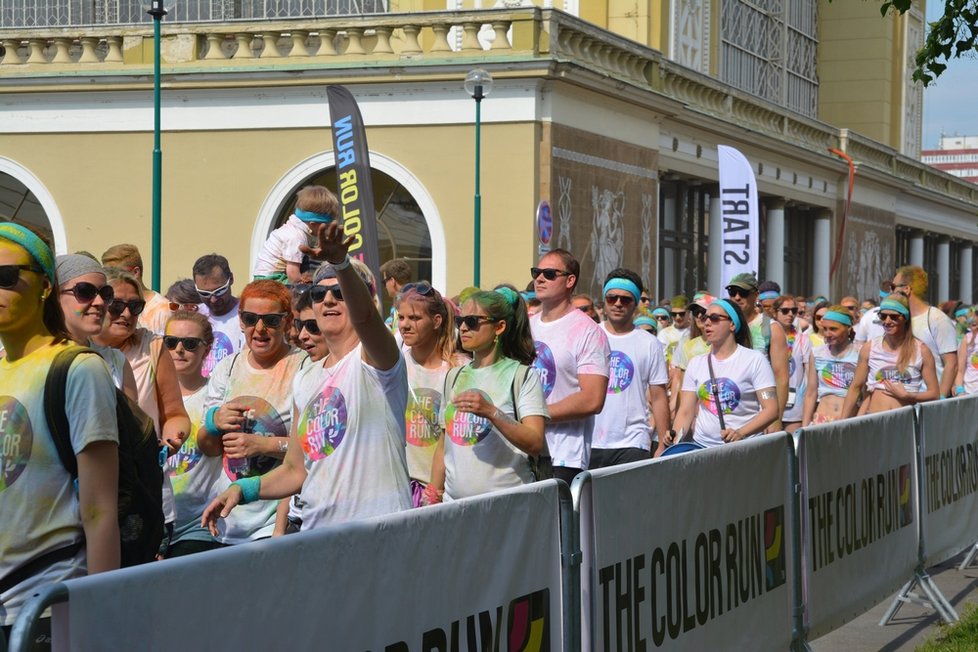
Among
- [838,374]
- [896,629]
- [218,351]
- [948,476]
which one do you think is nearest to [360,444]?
[218,351]

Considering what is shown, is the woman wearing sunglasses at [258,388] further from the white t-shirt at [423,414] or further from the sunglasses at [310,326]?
the white t-shirt at [423,414]

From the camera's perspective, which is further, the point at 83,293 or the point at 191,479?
the point at 191,479

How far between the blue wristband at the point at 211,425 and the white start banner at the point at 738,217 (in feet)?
48.7

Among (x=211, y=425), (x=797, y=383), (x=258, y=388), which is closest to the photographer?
(x=211, y=425)

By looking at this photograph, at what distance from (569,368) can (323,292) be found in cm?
275

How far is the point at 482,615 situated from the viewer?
185 inches

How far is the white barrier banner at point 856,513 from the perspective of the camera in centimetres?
767

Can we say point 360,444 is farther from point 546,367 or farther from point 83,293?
point 546,367

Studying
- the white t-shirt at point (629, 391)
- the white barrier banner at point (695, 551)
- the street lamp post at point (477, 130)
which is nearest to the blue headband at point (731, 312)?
the white t-shirt at point (629, 391)

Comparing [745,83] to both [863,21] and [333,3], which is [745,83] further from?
[333,3]

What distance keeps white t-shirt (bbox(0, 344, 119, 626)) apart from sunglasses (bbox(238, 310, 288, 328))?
2.80 meters

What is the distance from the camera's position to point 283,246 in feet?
32.2

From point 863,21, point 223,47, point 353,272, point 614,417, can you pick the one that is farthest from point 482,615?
point 863,21

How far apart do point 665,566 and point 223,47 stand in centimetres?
2110
